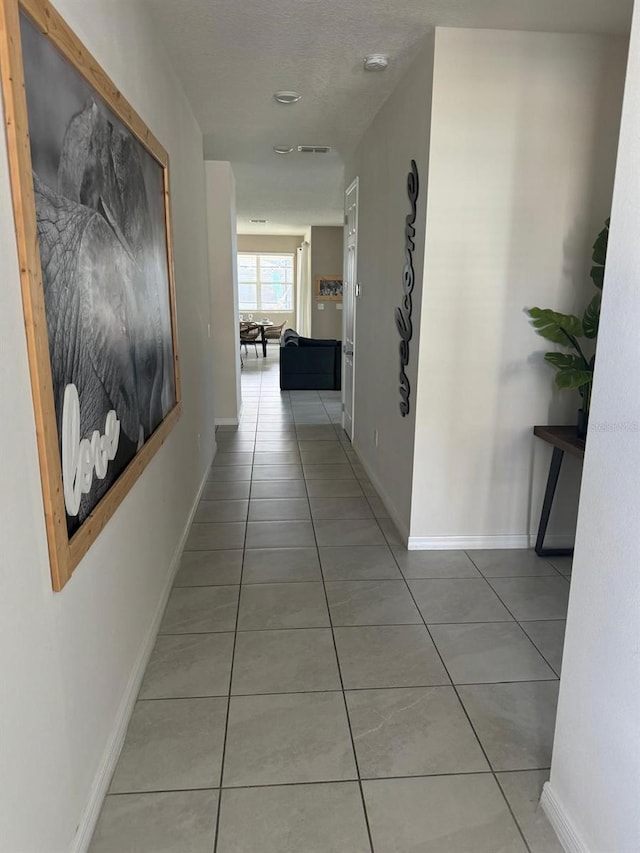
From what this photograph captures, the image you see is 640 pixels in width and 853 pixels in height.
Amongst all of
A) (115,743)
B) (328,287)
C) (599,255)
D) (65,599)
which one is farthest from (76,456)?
(328,287)

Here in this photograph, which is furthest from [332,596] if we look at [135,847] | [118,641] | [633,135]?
[633,135]

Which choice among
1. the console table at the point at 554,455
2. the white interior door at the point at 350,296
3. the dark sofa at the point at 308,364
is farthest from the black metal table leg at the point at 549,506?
the dark sofa at the point at 308,364

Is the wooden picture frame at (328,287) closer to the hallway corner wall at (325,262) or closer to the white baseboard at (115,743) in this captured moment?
the hallway corner wall at (325,262)

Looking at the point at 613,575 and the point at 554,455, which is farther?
the point at 554,455

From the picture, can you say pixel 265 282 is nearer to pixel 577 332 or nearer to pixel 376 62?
pixel 376 62

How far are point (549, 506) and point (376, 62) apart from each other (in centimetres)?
253

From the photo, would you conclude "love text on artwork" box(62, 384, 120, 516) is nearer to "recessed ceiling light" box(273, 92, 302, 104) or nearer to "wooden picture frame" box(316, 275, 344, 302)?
"recessed ceiling light" box(273, 92, 302, 104)

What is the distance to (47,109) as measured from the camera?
1.28 metres

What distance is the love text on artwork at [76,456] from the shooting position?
1356 millimetres

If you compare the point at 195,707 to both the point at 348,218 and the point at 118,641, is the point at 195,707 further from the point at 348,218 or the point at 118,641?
the point at 348,218

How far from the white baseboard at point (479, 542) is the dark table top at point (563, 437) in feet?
2.09

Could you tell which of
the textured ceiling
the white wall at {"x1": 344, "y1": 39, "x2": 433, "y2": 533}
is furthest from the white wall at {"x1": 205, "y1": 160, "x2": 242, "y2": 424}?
the white wall at {"x1": 344, "y1": 39, "x2": 433, "y2": 533}

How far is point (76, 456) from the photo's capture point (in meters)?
1.42

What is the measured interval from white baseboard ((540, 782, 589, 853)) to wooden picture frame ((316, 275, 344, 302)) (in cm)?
1049
